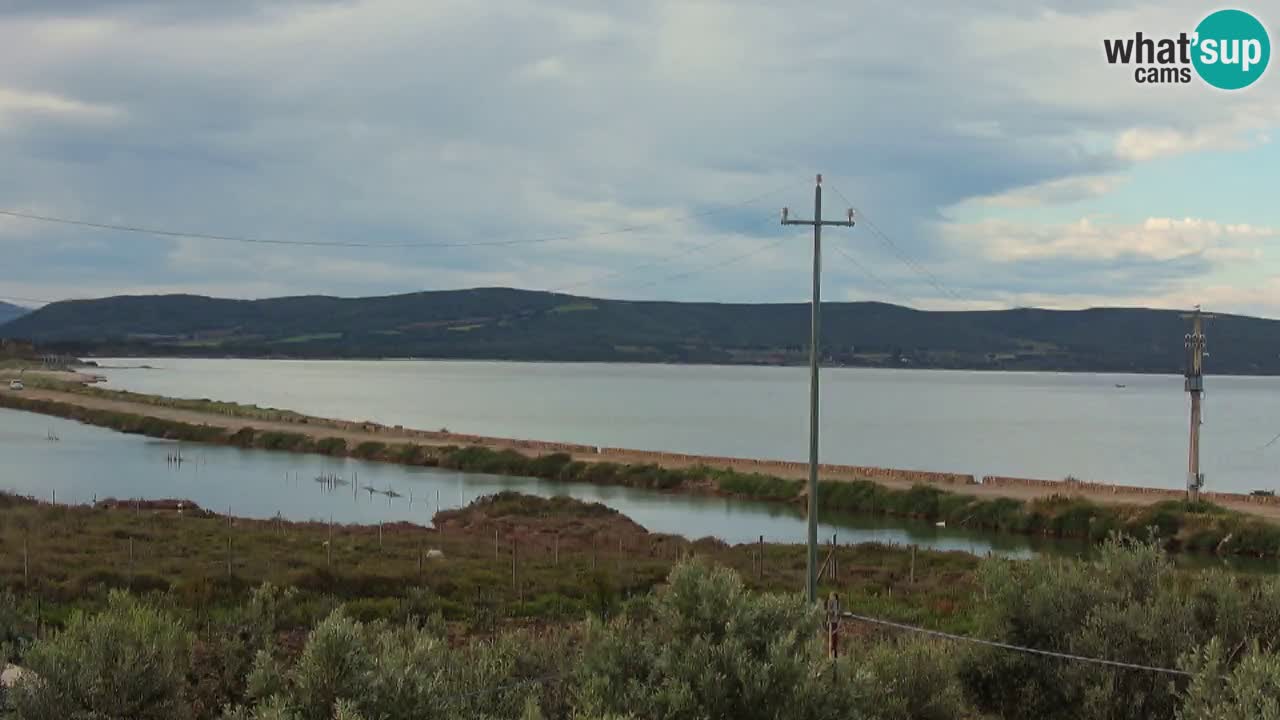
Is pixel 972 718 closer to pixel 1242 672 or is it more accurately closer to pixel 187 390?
pixel 1242 672

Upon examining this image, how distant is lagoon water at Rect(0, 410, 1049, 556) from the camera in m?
46.8

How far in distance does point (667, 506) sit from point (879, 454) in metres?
38.6

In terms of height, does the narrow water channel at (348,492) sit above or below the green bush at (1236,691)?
below

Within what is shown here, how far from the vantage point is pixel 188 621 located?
18781 mm

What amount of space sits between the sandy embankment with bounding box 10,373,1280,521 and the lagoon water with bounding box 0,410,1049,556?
7237 millimetres

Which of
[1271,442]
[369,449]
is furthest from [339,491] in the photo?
[1271,442]

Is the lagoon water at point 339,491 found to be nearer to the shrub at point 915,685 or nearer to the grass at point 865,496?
the grass at point 865,496

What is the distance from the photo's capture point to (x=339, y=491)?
5784cm

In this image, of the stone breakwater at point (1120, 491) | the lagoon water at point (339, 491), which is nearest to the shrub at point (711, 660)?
the lagoon water at point (339, 491)

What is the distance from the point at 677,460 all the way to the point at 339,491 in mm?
22971

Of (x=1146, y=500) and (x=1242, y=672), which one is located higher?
(x=1242, y=672)

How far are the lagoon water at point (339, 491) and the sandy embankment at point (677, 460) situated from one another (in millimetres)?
7237

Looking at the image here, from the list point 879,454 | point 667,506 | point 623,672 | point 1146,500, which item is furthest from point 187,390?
point 623,672

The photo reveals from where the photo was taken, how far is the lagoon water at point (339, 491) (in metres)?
46.8
